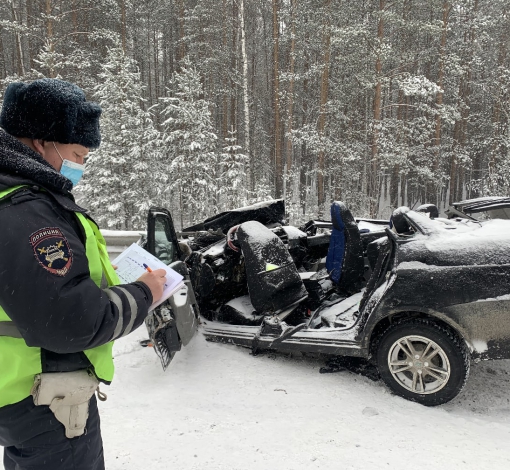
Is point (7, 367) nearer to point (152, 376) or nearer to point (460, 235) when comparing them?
point (152, 376)

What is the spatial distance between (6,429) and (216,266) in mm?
3210

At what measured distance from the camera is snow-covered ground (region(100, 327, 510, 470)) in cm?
262

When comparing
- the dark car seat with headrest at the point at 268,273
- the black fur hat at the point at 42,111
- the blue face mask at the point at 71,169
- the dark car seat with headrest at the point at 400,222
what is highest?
the black fur hat at the point at 42,111

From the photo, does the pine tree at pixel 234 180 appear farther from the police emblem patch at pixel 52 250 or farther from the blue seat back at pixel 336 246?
the police emblem patch at pixel 52 250

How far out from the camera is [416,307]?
323 cm

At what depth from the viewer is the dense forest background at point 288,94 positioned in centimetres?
1546

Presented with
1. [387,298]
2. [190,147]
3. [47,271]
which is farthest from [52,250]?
[190,147]

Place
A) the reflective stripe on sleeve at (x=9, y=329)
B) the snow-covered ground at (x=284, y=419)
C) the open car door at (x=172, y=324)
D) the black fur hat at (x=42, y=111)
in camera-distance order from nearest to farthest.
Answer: the reflective stripe on sleeve at (x=9, y=329) → the black fur hat at (x=42, y=111) → the snow-covered ground at (x=284, y=419) → the open car door at (x=172, y=324)

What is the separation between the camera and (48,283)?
124 centimetres

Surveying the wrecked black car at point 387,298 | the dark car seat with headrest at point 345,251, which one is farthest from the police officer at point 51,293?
the dark car seat with headrest at point 345,251

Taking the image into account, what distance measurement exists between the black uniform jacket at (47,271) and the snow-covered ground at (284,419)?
167 centimetres

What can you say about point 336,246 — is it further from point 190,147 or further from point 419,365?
point 190,147

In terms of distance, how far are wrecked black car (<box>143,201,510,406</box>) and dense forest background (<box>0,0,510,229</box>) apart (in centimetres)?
1179

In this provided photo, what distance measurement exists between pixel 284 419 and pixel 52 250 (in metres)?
2.42
